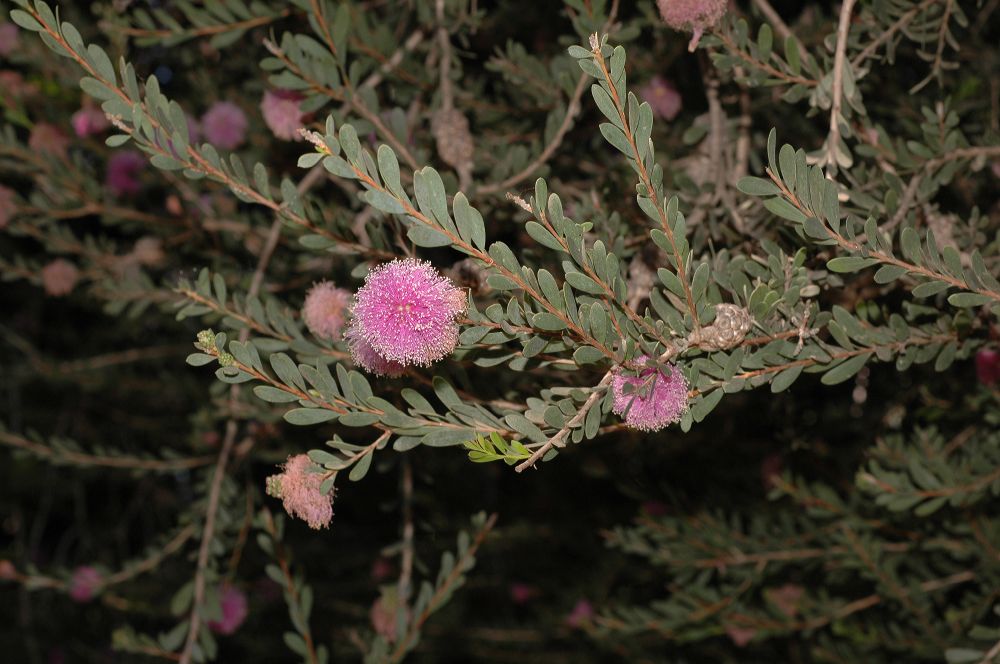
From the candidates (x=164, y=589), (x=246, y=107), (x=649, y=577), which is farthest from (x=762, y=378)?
(x=164, y=589)

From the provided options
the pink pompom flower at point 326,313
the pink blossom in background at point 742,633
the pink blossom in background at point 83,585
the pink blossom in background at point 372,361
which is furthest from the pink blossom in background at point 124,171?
the pink blossom in background at point 742,633

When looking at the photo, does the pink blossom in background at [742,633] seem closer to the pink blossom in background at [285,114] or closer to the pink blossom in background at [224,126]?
the pink blossom in background at [285,114]

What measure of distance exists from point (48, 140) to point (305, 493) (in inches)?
45.4

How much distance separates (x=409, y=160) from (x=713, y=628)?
3.07 ft

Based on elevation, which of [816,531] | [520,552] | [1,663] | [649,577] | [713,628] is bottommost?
[1,663]

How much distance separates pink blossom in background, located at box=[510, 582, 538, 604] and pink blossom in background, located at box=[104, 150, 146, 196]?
126cm

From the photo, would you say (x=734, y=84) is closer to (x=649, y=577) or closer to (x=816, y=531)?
(x=816, y=531)

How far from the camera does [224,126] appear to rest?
1.53m

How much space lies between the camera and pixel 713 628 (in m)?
1.44

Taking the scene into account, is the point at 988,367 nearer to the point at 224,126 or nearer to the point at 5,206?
the point at 224,126

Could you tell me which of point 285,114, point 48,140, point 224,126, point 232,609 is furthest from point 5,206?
point 232,609

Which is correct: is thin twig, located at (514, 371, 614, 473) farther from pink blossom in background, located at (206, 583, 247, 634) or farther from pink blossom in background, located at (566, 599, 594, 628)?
pink blossom in background, located at (566, 599, 594, 628)

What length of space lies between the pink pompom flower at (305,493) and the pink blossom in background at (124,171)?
1126mm

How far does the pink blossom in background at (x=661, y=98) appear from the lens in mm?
1361
